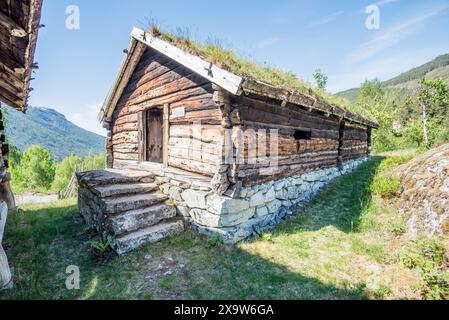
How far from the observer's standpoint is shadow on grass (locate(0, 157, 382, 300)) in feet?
11.4

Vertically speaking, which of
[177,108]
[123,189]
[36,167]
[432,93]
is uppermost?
[432,93]

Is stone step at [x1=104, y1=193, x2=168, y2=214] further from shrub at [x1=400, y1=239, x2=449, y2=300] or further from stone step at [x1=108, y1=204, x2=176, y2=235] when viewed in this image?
shrub at [x1=400, y1=239, x2=449, y2=300]

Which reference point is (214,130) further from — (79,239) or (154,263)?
(79,239)

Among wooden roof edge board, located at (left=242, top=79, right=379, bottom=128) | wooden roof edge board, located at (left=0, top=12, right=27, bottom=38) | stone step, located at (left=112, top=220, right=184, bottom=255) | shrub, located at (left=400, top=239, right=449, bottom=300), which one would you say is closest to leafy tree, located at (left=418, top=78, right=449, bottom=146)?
wooden roof edge board, located at (left=242, top=79, right=379, bottom=128)

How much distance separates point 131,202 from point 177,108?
247 centimetres

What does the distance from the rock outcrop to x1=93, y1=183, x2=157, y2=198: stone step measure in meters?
5.76

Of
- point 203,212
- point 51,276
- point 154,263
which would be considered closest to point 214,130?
point 203,212

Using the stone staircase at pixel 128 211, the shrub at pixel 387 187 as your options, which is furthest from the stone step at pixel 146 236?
the shrub at pixel 387 187

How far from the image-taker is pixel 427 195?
4.96m

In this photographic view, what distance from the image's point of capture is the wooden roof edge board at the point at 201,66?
425cm

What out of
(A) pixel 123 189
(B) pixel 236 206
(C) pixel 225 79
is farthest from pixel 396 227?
(A) pixel 123 189

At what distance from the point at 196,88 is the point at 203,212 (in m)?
2.75

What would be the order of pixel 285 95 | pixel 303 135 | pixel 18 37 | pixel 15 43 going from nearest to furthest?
pixel 18 37
pixel 15 43
pixel 285 95
pixel 303 135

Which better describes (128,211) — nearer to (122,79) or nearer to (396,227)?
(122,79)
